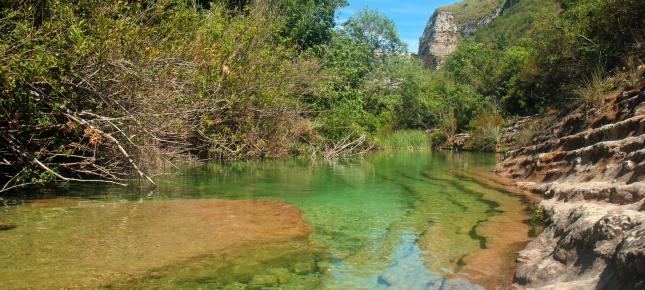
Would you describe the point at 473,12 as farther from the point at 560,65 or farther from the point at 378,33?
the point at 560,65

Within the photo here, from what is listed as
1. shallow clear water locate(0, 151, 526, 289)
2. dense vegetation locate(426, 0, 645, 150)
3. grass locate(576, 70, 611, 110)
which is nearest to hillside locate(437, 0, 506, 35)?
dense vegetation locate(426, 0, 645, 150)

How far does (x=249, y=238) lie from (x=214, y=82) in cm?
957

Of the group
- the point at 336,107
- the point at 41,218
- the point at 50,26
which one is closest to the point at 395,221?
the point at 41,218

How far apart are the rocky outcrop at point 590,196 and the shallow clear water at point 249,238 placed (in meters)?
0.96

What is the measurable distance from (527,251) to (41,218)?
7.79 metres

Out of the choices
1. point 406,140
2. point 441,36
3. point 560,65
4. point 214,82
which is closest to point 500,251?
point 214,82

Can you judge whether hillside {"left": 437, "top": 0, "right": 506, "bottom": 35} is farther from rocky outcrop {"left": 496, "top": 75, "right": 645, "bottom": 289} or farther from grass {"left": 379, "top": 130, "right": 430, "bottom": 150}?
rocky outcrop {"left": 496, "top": 75, "right": 645, "bottom": 289}

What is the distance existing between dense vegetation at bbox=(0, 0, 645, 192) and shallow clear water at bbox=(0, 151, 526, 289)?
3.66ft

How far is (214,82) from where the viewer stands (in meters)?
16.6

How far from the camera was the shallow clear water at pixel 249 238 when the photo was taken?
614 centimetres

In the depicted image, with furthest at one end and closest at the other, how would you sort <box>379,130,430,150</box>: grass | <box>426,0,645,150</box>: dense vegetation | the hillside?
1. the hillside
2. <box>379,130,430,150</box>: grass
3. <box>426,0,645,150</box>: dense vegetation

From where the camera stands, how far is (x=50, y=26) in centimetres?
912

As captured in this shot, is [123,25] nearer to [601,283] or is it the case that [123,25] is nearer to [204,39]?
[204,39]

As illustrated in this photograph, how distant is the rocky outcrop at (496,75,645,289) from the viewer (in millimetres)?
4852
